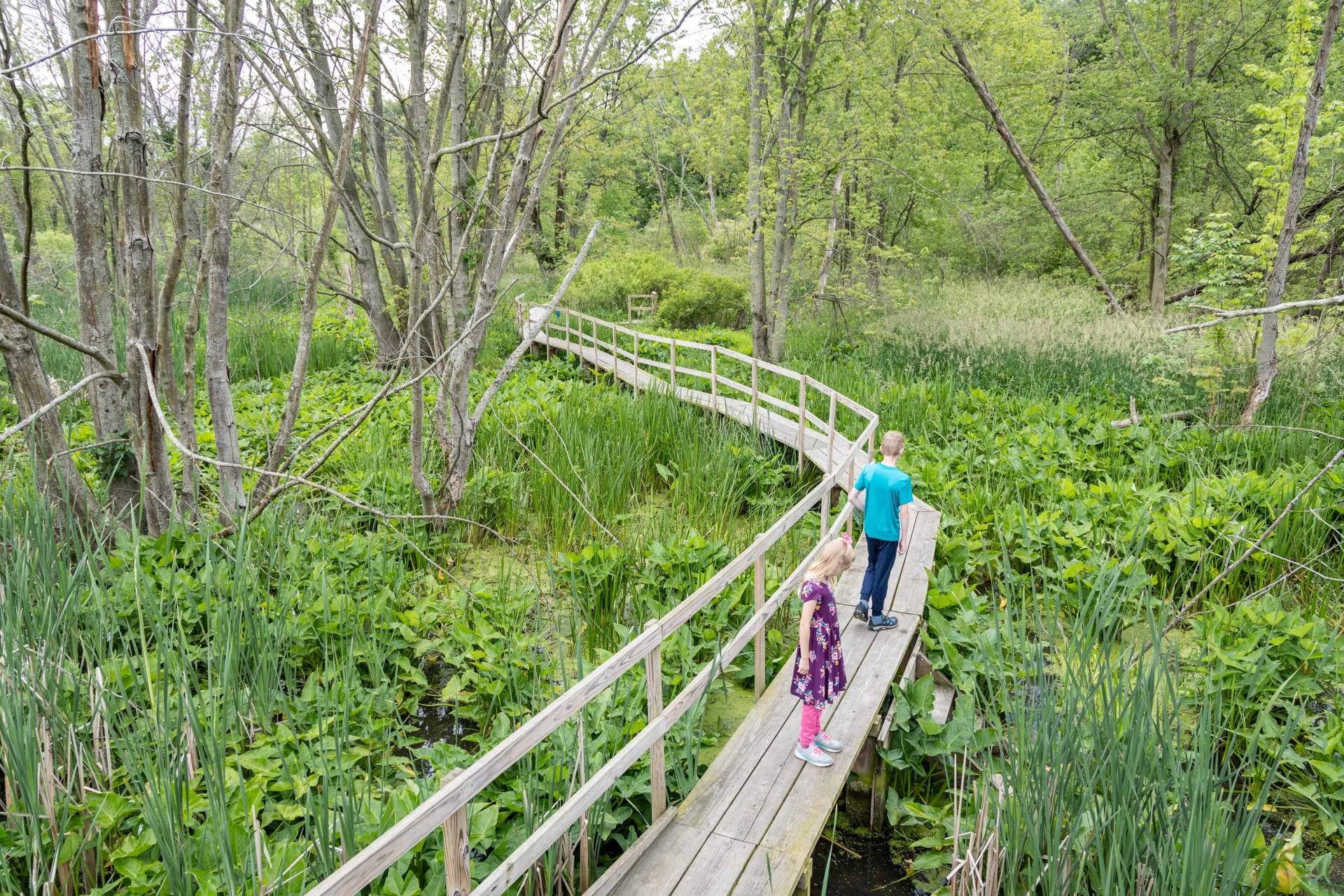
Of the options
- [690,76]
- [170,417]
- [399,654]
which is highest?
[690,76]

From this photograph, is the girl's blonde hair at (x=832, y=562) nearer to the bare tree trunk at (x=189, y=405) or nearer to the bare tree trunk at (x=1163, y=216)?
the bare tree trunk at (x=189, y=405)

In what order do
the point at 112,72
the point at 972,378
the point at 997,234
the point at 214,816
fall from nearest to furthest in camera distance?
1. the point at 214,816
2. the point at 112,72
3. the point at 972,378
4. the point at 997,234

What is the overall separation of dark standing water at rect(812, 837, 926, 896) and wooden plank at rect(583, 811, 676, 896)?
722mm

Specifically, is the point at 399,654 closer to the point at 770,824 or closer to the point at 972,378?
the point at 770,824

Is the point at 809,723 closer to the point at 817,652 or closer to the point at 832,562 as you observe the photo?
the point at 817,652

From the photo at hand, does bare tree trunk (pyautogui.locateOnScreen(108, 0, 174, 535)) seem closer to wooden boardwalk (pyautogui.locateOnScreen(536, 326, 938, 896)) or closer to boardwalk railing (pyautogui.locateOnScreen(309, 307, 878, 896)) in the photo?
boardwalk railing (pyautogui.locateOnScreen(309, 307, 878, 896))

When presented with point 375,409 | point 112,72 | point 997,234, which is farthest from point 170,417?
point 997,234

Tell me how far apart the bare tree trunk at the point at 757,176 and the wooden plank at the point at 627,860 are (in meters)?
9.83

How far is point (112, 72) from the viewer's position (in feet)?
13.1

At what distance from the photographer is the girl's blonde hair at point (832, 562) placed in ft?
11.1

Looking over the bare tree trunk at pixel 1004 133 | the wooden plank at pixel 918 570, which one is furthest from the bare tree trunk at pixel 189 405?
the bare tree trunk at pixel 1004 133

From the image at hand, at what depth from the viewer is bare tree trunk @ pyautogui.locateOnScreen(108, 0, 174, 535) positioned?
392 cm

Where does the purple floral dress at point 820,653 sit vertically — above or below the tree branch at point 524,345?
below

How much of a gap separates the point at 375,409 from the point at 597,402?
2.57m
